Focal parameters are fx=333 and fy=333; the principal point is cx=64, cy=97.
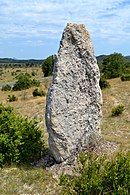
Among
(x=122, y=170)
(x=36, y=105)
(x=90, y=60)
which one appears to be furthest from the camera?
(x=36, y=105)

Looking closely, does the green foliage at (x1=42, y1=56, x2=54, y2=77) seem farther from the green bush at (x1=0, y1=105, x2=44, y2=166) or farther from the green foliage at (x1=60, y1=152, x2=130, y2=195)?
the green foliage at (x1=60, y1=152, x2=130, y2=195)

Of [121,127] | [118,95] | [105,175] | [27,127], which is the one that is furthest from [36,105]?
[105,175]

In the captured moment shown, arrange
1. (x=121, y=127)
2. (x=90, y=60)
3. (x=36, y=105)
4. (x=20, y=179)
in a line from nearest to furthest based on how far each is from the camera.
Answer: (x=20, y=179)
(x=90, y=60)
(x=121, y=127)
(x=36, y=105)

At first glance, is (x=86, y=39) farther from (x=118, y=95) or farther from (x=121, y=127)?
(x=118, y=95)

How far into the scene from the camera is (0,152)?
9344 millimetres

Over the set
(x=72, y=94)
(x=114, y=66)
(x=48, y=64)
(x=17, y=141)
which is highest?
(x=48, y=64)

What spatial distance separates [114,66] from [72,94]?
32416 mm

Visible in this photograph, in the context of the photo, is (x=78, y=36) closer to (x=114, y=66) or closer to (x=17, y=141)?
(x=17, y=141)

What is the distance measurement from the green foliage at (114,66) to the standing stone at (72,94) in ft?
92.7

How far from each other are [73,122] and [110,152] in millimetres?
1481

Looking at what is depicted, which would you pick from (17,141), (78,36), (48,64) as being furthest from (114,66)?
(17,141)

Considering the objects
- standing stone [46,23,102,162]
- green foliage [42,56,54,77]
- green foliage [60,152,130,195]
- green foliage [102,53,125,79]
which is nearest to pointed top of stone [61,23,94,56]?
standing stone [46,23,102,162]

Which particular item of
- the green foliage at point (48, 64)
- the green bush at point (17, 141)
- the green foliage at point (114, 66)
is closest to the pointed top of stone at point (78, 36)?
the green bush at point (17, 141)

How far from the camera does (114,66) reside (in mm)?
40375
